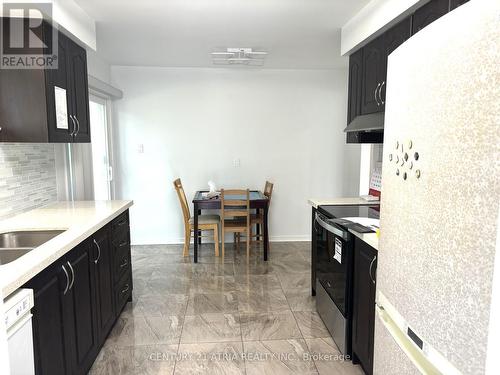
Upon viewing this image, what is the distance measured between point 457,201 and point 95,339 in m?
2.15

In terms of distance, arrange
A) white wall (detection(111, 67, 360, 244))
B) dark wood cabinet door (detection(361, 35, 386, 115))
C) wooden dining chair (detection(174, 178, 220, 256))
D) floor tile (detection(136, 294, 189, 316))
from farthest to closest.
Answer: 1. white wall (detection(111, 67, 360, 244))
2. wooden dining chair (detection(174, 178, 220, 256))
3. floor tile (detection(136, 294, 189, 316))
4. dark wood cabinet door (detection(361, 35, 386, 115))

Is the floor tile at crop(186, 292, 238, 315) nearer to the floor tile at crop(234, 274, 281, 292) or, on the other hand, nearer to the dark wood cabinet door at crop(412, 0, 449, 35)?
the floor tile at crop(234, 274, 281, 292)

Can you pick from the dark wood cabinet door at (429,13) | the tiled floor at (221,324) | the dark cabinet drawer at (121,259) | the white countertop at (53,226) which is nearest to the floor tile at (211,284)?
the tiled floor at (221,324)

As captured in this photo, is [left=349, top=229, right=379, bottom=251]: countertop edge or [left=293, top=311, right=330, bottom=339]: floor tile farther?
[left=293, top=311, right=330, bottom=339]: floor tile

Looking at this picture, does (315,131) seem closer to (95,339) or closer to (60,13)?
(60,13)

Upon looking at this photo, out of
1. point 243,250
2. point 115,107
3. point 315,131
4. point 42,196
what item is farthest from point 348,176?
point 42,196

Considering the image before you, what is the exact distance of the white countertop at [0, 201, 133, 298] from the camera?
1267 millimetres

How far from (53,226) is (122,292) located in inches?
36.5

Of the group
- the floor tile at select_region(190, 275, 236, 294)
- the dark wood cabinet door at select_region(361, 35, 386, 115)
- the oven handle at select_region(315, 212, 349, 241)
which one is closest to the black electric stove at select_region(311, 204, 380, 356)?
the oven handle at select_region(315, 212, 349, 241)

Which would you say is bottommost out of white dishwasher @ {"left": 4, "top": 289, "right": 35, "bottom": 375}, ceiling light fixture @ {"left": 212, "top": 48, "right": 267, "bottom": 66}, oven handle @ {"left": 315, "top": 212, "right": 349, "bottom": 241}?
white dishwasher @ {"left": 4, "top": 289, "right": 35, "bottom": 375}

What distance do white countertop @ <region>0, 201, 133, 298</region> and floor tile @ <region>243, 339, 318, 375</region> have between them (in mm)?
1307

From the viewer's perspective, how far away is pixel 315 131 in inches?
187

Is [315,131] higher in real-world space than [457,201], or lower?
higher

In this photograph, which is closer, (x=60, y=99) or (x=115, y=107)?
(x=60, y=99)
